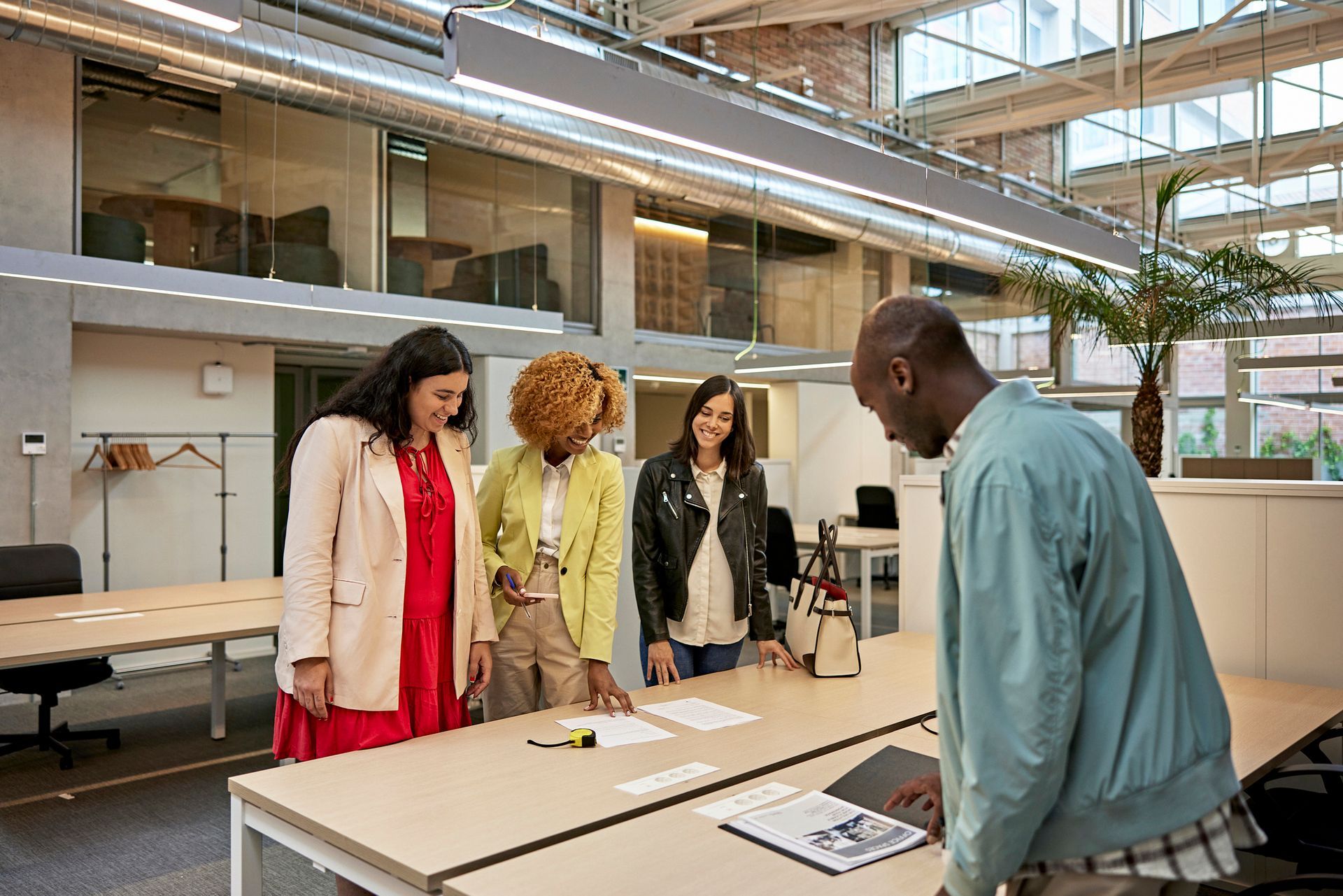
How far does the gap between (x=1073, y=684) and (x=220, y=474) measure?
23.2ft

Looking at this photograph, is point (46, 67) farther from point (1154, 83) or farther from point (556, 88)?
point (1154, 83)

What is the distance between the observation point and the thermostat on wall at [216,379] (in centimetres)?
695

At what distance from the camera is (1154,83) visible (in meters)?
8.10

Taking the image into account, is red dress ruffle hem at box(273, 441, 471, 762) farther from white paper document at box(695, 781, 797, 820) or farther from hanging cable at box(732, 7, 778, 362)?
hanging cable at box(732, 7, 778, 362)

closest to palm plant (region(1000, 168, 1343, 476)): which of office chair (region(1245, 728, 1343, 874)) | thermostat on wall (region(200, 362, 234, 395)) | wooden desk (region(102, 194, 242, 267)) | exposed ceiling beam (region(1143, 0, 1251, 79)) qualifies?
exposed ceiling beam (region(1143, 0, 1251, 79))

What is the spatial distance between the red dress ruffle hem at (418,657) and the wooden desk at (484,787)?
104 mm

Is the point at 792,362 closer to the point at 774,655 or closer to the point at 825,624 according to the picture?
the point at 774,655

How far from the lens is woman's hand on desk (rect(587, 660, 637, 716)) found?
2.57 meters

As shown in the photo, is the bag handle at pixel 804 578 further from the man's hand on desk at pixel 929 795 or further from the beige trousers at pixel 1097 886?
the beige trousers at pixel 1097 886

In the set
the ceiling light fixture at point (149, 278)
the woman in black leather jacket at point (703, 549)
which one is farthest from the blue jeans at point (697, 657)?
Result: the ceiling light fixture at point (149, 278)

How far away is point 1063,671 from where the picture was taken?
3.58 ft

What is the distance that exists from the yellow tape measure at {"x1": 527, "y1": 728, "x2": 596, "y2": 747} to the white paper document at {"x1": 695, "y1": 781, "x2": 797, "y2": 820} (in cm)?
44

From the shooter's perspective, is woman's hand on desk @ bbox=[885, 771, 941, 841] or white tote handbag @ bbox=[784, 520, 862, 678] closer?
woman's hand on desk @ bbox=[885, 771, 941, 841]

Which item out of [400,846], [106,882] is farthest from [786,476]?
[400,846]
